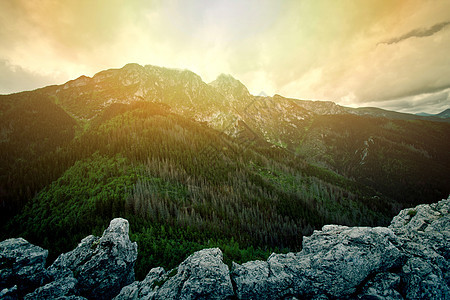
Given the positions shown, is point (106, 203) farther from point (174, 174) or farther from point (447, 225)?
point (447, 225)

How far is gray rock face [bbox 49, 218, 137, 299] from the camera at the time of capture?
19.4m

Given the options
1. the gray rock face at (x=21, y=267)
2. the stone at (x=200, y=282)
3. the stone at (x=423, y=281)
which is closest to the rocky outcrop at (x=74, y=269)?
the gray rock face at (x=21, y=267)

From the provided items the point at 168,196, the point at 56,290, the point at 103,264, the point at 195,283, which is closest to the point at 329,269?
the point at 195,283

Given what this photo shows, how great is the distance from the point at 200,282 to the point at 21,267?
762 inches

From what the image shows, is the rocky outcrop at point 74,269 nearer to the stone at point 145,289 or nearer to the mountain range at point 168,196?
the stone at point 145,289

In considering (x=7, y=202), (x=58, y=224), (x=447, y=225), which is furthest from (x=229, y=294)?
(x=7, y=202)

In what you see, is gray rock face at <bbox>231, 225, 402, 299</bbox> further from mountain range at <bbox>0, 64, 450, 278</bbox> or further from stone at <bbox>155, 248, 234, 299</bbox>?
mountain range at <bbox>0, 64, 450, 278</bbox>

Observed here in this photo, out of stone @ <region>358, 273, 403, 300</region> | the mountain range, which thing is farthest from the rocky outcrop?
the mountain range

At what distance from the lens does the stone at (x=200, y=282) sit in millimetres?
15422

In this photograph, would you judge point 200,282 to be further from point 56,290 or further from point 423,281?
point 423,281

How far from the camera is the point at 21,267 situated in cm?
1722

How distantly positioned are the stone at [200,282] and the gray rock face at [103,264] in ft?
26.4

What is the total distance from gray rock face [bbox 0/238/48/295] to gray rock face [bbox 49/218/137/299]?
110 inches

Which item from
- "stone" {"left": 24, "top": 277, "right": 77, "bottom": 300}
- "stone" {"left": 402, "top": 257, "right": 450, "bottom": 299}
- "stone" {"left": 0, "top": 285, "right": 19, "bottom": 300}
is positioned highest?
"stone" {"left": 0, "top": 285, "right": 19, "bottom": 300}
